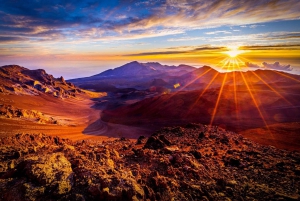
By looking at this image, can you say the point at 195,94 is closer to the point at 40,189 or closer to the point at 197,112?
the point at 197,112

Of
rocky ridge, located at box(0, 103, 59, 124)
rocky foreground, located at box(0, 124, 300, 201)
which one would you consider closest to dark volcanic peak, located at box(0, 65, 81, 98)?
rocky ridge, located at box(0, 103, 59, 124)

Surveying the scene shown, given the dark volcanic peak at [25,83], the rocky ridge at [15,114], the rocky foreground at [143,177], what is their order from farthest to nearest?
the dark volcanic peak at [25,83] < the rocky ridge at [15,114] < the rocky foreground at [143,177]

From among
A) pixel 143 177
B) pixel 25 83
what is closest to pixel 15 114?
pixel 143 177

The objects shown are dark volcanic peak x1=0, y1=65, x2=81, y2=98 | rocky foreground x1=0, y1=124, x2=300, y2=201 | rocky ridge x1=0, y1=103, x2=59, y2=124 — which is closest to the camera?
rocky foreground x1=0, y1=124, x2=300, y2=201

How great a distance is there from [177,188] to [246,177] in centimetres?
256

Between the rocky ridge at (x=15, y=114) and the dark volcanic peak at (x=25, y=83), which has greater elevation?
the dark volcanic peak at (x=25, y=83)

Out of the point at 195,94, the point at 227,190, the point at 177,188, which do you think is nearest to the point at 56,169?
the point at 177,188

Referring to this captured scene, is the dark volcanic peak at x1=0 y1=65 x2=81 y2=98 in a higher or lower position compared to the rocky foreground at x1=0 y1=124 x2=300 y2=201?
higher

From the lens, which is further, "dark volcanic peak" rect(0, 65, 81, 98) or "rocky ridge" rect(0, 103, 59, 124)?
"dark volcanic peak" rect(0, 65, 81, 98)

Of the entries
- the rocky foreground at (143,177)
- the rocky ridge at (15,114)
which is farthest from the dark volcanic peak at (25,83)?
the rocky foreground at (143,177)

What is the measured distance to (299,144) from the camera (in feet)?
51.1

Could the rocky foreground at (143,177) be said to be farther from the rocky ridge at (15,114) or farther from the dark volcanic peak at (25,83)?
the dark volcanic peak at (25,83)

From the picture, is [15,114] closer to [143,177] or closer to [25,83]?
[143,177]

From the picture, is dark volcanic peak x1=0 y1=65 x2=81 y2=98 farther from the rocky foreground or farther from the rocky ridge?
the rocky foreground
